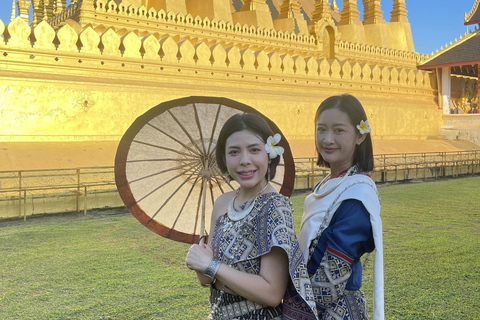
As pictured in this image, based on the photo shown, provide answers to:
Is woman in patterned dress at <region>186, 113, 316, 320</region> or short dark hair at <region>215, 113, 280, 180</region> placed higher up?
short dark hair at <region>215, 113, 280, 180</region>

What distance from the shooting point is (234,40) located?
14.1 metres

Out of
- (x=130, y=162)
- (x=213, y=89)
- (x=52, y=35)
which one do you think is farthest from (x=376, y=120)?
(x=130, y=162)

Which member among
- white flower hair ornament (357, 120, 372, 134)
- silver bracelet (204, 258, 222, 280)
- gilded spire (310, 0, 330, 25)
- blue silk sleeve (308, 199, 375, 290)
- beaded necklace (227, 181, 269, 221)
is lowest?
silver bracelet (204, 258, 222, 280)

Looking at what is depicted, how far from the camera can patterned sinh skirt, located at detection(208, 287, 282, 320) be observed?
1.51 metres

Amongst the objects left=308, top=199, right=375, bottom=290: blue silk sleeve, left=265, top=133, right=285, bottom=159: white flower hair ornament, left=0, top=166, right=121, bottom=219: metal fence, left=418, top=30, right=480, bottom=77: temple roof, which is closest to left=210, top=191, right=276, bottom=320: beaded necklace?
left=265, top=133, right=285, bottom=159: white flower hair ornament

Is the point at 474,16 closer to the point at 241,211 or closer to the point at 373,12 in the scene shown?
the point at 373,12

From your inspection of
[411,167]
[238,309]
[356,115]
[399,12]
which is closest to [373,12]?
[399,12]

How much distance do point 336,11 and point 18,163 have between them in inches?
967

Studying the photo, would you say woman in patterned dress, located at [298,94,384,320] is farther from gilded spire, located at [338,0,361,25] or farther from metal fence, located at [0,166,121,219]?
gilded spire, located at [338,0,361,25]

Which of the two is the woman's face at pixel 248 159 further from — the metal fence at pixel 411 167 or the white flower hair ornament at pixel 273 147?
the metal fence at pixel 411 167

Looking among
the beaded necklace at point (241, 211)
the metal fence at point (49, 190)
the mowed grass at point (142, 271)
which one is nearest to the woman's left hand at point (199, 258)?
the beaded necklace at point (241, 211)

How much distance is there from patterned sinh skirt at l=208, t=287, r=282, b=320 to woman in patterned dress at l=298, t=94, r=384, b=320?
6.3 inches

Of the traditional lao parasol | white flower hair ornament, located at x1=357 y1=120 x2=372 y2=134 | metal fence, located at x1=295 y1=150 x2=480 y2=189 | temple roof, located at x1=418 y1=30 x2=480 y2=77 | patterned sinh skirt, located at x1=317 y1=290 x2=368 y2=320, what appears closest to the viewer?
patterned sinh skirt, located at x1=317 y1=290 x2=368 y2=320

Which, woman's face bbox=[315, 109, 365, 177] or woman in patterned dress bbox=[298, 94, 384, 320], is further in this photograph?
woman's face bbox=[315, 109, 365, 177]
